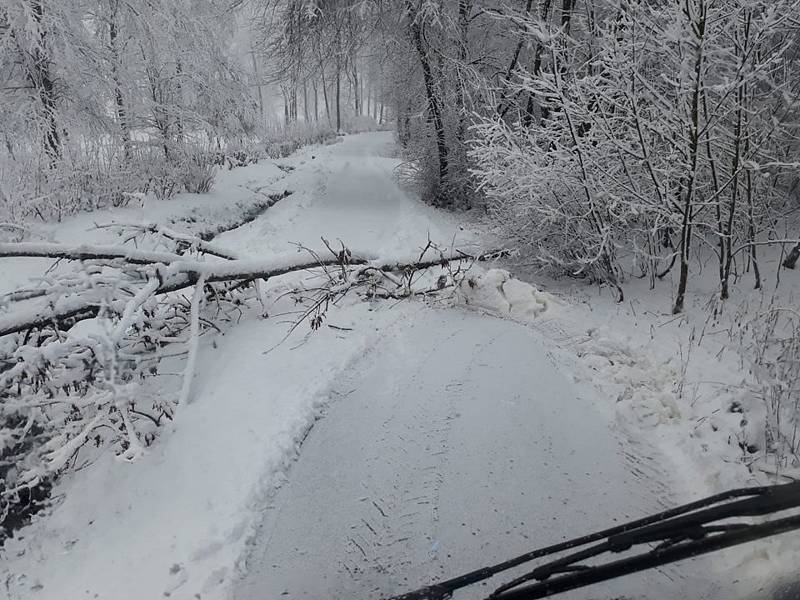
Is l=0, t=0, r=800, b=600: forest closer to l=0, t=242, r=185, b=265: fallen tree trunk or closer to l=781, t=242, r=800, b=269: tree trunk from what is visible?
l=0, t=242, r=185, b=265: fallen tree trunk

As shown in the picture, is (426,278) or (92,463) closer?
(92,463)

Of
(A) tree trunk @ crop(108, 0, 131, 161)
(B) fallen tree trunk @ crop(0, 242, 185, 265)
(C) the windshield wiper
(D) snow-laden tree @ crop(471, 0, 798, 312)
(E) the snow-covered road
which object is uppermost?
(A) tree trunk @ crop(108, 0, 131, 161)

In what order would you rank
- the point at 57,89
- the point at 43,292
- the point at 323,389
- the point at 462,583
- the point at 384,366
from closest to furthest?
1. the point at 462,583
2. the point at 43,292
3. the point at 323,389
4. the point at 384,366
5. the point at 57,89

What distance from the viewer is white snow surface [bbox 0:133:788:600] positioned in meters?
2.49

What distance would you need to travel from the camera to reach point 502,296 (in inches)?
222

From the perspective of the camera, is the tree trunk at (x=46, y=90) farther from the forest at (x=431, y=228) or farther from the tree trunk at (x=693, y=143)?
the tree trunk at (x=693, y=143)

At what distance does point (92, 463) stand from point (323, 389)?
1.72 m

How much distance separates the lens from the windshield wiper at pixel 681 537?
140cm

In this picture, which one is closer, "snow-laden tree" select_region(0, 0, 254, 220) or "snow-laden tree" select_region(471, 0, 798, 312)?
"snow-laden tree" select_region(471, 0, 798, 312)

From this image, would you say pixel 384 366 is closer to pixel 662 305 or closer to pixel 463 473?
pixel 463 473

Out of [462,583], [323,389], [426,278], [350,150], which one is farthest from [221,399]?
[350,150]

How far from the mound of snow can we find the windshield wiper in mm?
3844

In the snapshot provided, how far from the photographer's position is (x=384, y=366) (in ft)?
14.9

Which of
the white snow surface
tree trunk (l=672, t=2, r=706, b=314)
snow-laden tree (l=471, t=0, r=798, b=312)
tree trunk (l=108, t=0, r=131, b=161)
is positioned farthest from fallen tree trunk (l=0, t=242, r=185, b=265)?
tree trunk (l=108, t=0, r=131, b=161)
